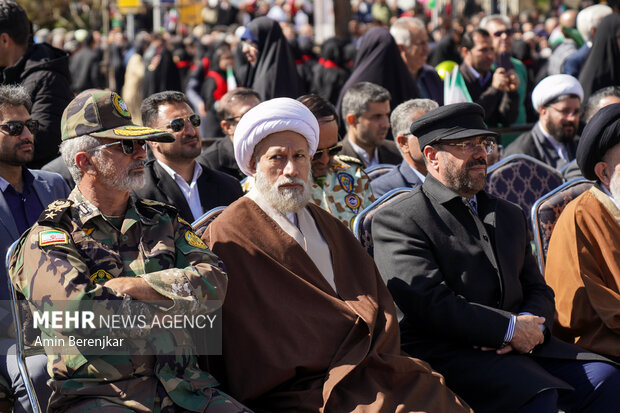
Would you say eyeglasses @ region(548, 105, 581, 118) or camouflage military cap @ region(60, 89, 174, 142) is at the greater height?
camouflage military cap @ region(60, 89, 174, 142)

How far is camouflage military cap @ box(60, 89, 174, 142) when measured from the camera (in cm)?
375

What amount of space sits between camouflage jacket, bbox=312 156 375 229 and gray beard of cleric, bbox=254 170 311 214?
4.65 feet

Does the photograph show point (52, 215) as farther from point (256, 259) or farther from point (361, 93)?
point (361, 93)

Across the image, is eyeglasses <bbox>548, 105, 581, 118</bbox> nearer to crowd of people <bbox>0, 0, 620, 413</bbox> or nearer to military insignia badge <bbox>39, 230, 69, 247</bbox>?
crowd of people <bbox>0, 0, 620, 413</bbox>

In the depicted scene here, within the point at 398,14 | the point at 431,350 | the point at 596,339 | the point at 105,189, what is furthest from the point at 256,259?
the point at 398,14

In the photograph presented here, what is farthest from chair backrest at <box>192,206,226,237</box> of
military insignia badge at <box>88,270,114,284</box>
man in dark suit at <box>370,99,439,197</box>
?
man in dark suit at <box>370,99,439,197</box>

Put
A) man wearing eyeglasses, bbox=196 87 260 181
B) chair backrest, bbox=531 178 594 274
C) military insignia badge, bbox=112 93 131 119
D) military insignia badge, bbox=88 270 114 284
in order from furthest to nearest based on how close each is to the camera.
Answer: man wearing eyeglasses, bbox=196 87 260 181
chair backrest, bbox=531 178 594 274
military insignia badge, bbox=112 93 131 119
military insignia badge, bbox=88 270 114 284

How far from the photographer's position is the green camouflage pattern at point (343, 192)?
5.57 m

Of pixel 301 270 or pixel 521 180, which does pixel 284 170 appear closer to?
pixel 301 270

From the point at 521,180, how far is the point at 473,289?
209cm

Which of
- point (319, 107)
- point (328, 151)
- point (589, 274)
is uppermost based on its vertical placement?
point (319, 107)

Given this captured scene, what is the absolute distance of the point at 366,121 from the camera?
700 centimetres

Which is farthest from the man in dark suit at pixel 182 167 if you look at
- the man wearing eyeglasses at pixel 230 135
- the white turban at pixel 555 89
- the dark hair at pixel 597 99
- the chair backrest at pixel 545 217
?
the dark hair at pixel 597 99

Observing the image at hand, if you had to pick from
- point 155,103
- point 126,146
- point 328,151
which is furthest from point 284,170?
point 155,103
